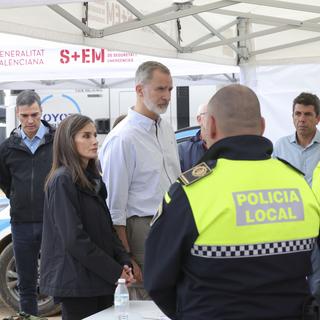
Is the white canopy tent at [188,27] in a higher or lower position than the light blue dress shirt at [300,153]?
higher

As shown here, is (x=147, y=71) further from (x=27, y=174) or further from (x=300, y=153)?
(x=27, y=174)

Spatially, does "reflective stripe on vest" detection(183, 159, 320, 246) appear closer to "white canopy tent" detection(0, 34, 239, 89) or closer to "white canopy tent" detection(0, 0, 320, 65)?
"white canopy tent" detection(0, 0, 320, 65)

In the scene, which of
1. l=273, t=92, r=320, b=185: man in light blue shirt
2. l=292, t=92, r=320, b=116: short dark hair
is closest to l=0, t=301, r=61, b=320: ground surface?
l=273, t=92, r=320, b=185: man in light blue shirt

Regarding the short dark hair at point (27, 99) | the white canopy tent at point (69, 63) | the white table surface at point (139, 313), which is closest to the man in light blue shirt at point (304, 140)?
the short dark hair at point (27, 99)

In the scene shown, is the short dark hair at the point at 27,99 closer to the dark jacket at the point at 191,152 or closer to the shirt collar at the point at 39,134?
the shirt collar at the point at 39,134

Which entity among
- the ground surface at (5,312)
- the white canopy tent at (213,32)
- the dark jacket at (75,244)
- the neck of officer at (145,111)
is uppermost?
the white canopy tent at (213,32)

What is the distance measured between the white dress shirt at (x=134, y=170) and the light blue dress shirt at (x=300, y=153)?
4.47 feet

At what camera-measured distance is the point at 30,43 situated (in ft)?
28.1

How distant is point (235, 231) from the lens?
1.94 meters

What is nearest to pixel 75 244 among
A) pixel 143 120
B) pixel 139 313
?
pixel 139 313

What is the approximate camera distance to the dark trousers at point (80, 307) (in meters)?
3.44

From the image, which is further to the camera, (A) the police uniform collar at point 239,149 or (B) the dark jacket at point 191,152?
(B) the dark jacket at point 191,152

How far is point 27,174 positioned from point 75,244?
191 cm

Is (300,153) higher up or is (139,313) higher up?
(300,153)
